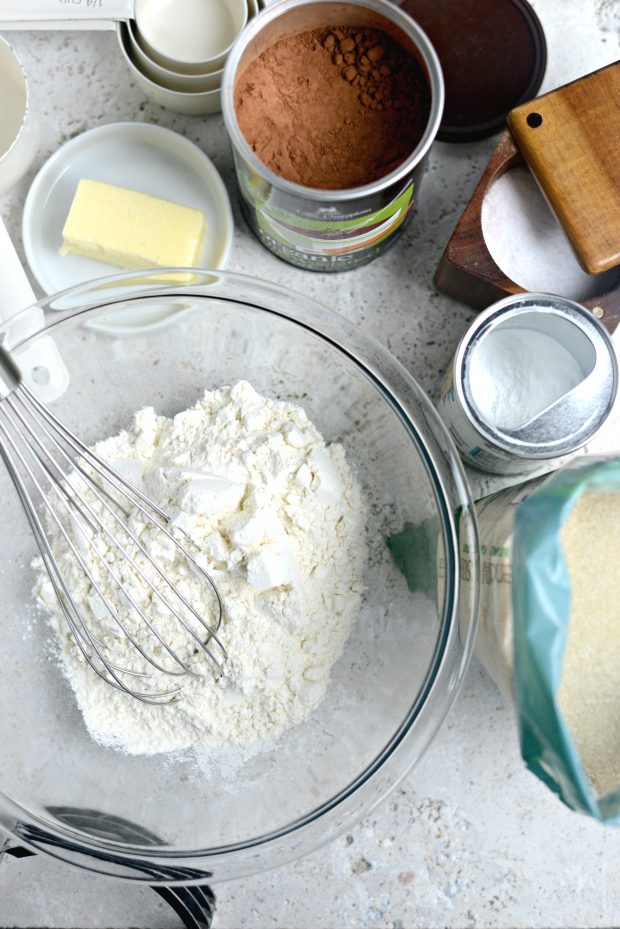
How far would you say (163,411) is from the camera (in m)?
0.75

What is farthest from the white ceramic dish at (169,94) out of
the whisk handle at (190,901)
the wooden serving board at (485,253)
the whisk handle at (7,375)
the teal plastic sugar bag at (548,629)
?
the whisk handle at (190,901)

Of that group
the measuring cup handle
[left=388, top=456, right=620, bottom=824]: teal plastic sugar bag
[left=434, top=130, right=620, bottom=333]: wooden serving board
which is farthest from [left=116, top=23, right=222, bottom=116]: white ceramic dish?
[left=388, top=456, right=620, bottom=824]: teal plastic sugar bag

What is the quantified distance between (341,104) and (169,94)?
7.4 inches

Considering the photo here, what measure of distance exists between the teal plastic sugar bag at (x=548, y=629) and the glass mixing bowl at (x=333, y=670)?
7 cm

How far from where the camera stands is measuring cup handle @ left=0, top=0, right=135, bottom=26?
72 centimetres

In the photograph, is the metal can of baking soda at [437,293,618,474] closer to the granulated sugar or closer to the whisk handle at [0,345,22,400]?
the granulated sugar

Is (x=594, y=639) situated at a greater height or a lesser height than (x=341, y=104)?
lesser

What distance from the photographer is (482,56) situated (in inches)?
28.9

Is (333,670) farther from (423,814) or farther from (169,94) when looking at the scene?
(169,94)

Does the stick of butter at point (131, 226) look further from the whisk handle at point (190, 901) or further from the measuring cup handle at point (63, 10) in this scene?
the whisk handle at point (190, 901)

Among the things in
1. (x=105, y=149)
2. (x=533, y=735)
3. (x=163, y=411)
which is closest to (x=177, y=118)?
(x=105, y=149)

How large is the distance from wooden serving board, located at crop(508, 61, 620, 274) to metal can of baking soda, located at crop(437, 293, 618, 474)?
0.20 ft

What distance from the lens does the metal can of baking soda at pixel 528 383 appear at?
0.64 metres

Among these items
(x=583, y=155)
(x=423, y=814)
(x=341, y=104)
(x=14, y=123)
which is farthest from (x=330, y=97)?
(x=423, y=814)
